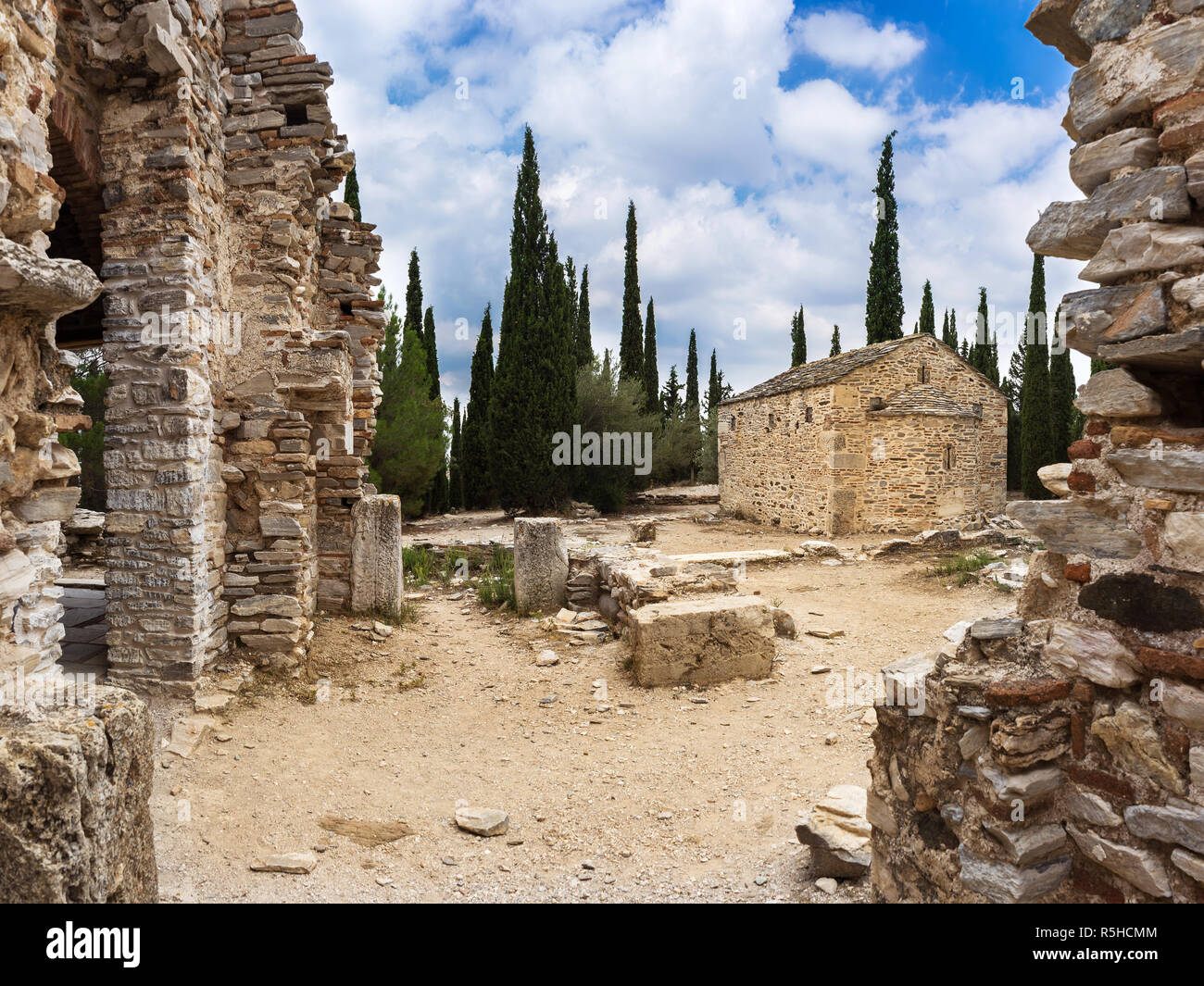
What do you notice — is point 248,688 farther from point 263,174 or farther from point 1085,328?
point 1085,328

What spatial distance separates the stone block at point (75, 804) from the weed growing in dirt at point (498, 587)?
6.77 meters

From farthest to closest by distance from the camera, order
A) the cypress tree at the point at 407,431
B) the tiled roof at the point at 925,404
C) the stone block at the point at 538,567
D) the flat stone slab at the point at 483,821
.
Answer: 1. the cypress tree at the point at 407,431
2. the tiled roof at the point at 925,404
3. the stone block at the point at 538,567
4. the flat stone slab at the point at 483,821

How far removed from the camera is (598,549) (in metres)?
10.3

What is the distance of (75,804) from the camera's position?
5.58ft

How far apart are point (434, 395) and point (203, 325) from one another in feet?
45.6

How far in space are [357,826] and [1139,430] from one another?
4158mm

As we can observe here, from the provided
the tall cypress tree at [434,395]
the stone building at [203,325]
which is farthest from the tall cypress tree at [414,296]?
the stone building at [203,325]

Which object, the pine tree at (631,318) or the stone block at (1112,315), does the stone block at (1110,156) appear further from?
the pine tree at (631,318)

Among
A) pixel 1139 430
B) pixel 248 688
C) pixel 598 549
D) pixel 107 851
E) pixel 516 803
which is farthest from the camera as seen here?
pixel 598 549

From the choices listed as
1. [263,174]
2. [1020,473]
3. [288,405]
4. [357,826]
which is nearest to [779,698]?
[357,826]

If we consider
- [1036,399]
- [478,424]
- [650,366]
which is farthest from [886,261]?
[478,424]

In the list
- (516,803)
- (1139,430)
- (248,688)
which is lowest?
(516,803)

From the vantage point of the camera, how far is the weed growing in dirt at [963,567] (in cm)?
995

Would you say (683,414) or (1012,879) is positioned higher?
(683,414)
